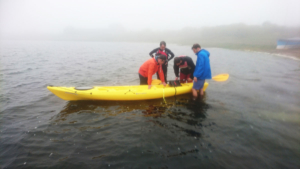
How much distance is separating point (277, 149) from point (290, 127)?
1.39 meters

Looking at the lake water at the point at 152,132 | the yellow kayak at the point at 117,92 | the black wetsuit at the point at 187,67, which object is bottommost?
the lake water at the point at 152,132

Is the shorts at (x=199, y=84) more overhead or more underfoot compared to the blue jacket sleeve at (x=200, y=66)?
more underfoot

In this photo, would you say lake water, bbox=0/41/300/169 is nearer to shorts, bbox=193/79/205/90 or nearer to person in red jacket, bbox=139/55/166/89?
shorts, bbox=193/79/205/90

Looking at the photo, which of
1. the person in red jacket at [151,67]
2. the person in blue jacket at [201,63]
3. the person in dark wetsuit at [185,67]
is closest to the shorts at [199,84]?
the person in blue jacket at [201,63]

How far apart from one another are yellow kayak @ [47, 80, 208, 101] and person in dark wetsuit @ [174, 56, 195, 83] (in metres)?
0.66

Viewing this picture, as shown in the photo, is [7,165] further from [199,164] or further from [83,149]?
[199,164]

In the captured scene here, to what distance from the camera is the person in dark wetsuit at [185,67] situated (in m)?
6.19

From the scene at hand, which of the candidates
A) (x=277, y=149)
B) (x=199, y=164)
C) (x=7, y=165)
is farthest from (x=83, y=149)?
(x=277, y=149)

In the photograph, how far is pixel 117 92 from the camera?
5879mm

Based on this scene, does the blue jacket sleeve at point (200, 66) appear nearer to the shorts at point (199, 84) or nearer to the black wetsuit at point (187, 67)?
the shorts at point (199, 84)

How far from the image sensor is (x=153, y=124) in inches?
187

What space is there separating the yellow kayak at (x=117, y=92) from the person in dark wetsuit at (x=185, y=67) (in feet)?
2.16

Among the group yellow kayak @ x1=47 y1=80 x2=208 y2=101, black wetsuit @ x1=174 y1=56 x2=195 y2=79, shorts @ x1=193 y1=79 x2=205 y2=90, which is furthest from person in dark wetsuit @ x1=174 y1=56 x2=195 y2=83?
shorts @ x1=193 y1=79 x2=205 y2=90

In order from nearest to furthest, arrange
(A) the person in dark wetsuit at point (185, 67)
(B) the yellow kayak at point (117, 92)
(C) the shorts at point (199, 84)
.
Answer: (B) the yellow kayak at point (117, 92) < (C) the shorts at point (199, 84) < (A) the person in dark wetsuit at point (185, 67)
